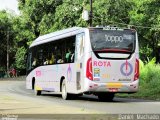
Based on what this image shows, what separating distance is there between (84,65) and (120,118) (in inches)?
354

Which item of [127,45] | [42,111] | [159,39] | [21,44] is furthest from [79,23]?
[42,111]

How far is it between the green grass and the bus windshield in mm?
4714

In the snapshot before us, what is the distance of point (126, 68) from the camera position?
78.0 feet

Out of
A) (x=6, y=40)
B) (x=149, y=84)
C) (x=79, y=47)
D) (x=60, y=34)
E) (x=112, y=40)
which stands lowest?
(x=149, y=84)

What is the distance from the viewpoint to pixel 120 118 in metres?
14.8

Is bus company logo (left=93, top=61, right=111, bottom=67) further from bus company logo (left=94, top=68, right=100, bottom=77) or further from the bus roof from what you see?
the bus roof

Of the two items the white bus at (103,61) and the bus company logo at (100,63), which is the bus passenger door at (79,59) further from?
the bus company logo at (100,63)

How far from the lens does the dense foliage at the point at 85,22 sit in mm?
55531

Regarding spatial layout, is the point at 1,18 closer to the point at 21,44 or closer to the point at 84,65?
the point at 21,44

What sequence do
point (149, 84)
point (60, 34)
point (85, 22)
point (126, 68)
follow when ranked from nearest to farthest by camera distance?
point (126, 68) < point (60, 34) < point (149, 84) < point (85, 22)

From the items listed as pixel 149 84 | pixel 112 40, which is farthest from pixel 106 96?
pixel 149 84

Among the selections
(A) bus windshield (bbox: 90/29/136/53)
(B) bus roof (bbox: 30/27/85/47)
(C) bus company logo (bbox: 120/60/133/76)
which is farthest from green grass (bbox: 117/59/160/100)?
(B) bus roof (bbox: 30/27/85/47)

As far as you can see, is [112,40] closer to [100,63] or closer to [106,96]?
[100,63]

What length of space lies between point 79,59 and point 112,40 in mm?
1798
